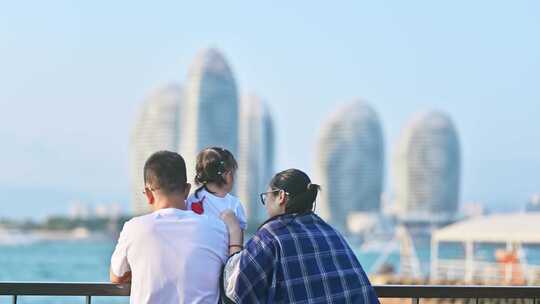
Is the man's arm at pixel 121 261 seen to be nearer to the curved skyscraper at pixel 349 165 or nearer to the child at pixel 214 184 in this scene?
the child at pixel 214 184

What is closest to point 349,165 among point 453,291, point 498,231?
point 498,231

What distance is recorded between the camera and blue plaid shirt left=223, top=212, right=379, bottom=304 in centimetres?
300

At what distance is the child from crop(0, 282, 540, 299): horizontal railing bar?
1.58 feet

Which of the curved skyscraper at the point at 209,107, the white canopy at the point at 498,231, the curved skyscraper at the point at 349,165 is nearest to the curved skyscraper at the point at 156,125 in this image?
the curved skyscraper at the point at 209,107

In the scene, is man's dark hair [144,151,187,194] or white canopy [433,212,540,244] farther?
white canopy [433,212,540,244]

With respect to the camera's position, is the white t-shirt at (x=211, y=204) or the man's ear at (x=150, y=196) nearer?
the man's ear at (x=150, y=196)

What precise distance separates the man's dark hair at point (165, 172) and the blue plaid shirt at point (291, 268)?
29cm

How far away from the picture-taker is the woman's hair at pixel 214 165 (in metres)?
3.23

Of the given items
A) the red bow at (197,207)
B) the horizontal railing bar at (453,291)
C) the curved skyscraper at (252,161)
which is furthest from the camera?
the curved skyscraper at (252,161)

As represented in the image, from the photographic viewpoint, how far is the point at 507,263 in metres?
25.7

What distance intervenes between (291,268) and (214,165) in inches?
18.1

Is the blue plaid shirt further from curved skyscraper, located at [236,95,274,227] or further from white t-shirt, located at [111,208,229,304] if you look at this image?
curved skyscraper, located at [236,95,274,227]

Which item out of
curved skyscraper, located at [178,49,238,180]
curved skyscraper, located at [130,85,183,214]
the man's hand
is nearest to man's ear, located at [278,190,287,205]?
the man's hand

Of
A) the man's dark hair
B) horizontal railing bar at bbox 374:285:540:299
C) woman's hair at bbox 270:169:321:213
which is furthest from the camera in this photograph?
horizontal railing bar at bbox 374:285:540:299
